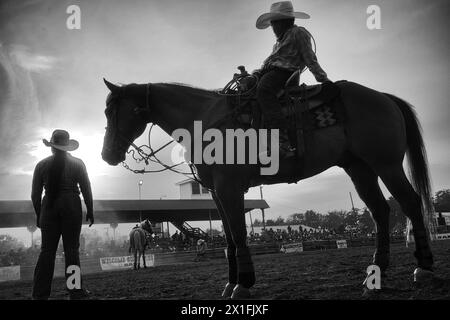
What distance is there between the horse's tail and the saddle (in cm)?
108

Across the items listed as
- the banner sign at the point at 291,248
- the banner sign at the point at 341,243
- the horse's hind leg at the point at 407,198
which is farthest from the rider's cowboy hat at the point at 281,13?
the banner sign at the point at 341,243

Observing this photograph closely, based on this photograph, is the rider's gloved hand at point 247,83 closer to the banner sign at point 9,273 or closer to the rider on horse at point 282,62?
the rider on horse at point 282,62

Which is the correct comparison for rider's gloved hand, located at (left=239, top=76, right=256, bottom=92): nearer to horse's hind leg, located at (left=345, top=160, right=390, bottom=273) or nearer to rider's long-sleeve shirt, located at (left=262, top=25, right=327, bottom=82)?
rider's long-sleeve shirt, located at (left=262, top=25, right=327, bottom=82)

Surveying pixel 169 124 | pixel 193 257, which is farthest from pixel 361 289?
pixel 193 257

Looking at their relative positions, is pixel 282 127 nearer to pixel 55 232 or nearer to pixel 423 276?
pixel 423 276

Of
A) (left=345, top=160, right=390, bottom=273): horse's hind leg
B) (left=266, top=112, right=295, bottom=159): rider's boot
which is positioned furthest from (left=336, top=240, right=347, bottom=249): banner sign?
(left=266, top=112, right=295, bottom=159): rider's boot

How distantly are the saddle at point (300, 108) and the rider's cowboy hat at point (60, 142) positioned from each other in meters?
2.27

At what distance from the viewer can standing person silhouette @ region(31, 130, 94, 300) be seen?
15.2 feet

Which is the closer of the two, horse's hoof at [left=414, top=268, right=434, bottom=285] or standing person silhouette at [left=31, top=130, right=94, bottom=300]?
horse's hoof at [left=414, top=268, right=434, bottom=285]

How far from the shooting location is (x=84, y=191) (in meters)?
5.05

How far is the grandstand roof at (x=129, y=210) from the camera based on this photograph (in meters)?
23.5

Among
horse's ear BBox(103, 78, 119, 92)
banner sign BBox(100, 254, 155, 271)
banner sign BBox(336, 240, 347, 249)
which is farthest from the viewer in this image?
banner sign BBox(336, 240, 347, 249)
